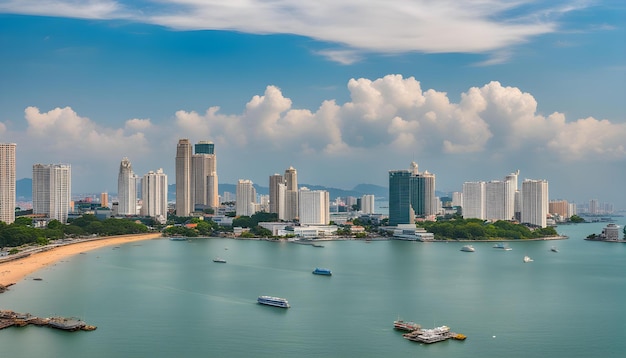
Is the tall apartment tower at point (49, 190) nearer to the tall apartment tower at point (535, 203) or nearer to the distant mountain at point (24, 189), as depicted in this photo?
the tall apartment tower at point (535, 203)

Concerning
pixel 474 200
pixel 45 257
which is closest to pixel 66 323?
pixel 45 257

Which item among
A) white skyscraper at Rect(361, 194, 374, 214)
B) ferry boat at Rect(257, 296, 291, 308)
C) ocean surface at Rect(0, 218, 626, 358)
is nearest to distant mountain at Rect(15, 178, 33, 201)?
white skyscraper at Rect(361, 194, 374, 214)

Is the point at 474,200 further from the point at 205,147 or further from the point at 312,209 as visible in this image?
the point at 205,147

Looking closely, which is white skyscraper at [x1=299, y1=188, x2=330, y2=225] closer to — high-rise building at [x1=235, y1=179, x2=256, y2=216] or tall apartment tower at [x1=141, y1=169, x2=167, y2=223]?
high-rise building at [x1=235, y1=179, x2=256, y2=216]

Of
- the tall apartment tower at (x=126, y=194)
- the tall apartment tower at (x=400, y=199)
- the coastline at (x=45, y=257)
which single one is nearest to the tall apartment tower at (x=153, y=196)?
the tall apartment tower at (x=126, y=194)

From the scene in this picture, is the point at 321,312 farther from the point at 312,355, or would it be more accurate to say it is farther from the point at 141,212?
the point at 141,212
